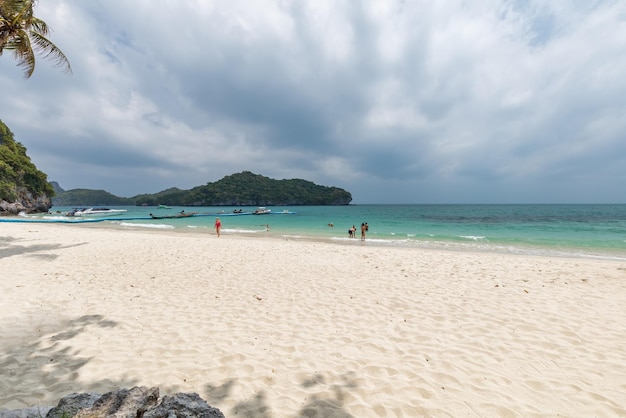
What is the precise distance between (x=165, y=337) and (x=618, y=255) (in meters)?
26.0

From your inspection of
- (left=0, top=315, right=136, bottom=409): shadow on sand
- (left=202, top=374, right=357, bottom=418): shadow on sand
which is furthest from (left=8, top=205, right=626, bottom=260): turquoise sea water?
(left=0, top=315, right=136, bottom=409): shadow on sand

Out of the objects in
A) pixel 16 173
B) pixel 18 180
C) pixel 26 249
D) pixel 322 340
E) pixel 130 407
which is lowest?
pixel 322 340

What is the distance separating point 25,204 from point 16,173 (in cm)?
753

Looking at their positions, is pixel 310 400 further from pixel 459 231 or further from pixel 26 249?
pixel 459 231

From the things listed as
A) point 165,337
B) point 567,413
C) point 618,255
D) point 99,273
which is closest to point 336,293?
point 165,337

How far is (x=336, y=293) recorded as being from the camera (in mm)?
7926

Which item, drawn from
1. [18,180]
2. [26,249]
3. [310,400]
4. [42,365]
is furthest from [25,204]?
[310,400]

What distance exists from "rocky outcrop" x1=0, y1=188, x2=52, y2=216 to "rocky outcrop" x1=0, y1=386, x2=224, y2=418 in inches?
3109

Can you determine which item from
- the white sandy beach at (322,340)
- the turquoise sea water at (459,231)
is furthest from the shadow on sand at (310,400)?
the turquoise sea water at (459,231)

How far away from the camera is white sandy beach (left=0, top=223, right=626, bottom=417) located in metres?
3.50

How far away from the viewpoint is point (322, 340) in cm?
506

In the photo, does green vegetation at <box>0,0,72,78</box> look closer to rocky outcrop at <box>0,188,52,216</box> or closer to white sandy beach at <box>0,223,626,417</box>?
white sandy beach at <box>0,223,626,417</box>

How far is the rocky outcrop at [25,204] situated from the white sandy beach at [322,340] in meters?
70.1

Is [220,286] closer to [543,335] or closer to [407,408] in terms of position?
[407,408]
